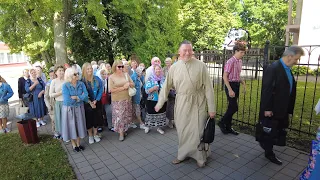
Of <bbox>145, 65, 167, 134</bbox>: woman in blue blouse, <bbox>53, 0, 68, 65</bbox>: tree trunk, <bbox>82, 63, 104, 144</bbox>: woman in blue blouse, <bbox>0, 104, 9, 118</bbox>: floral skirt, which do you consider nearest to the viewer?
<bbox>82, 63, 104, 144</bbox>: woman in blue blouse

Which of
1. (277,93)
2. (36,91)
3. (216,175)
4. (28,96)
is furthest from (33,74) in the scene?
(277,93)

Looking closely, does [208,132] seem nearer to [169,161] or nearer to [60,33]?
[169,161]

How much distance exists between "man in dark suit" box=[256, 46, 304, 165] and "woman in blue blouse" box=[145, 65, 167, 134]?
231 centimetres

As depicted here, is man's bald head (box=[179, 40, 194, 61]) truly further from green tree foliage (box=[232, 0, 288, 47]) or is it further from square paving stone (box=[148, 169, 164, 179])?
green tree foliage (box=[232, 0, 288, 47])

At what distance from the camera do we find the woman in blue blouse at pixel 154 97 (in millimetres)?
5074

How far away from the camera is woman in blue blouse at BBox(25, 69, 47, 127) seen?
596 cm

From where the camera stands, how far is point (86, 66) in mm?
4758

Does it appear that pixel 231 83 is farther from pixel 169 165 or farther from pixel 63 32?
pixel 63 32

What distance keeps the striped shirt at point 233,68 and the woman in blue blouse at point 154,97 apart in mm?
1509

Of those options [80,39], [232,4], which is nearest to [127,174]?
[80,39]

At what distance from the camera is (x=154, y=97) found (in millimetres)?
5160

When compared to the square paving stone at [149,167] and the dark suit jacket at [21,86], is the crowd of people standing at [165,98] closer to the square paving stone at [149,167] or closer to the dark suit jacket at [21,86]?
the dark suit jacket at [21,86]

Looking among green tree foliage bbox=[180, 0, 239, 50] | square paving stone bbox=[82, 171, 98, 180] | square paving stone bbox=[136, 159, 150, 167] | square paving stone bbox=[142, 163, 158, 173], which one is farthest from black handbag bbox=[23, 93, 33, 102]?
green tree foliage bbox=[180, 0, 239, 50]

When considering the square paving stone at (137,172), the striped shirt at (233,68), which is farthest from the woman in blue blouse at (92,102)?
the striped shirt at (233,68)
